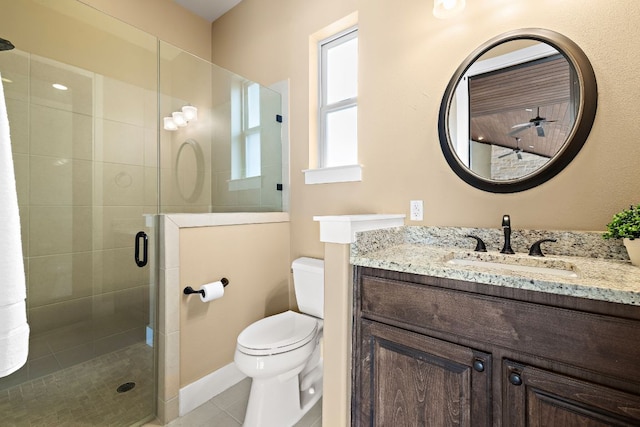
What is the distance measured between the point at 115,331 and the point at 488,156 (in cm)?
241

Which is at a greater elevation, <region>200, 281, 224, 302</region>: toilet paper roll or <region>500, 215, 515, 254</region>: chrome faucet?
<region>500, 215, 515, 254</region>: chrome faucet

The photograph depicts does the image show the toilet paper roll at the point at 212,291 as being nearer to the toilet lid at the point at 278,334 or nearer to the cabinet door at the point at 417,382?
the toilet lid at the point at 278,334

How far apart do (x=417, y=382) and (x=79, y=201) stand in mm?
2087

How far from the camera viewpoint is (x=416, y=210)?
1576mm

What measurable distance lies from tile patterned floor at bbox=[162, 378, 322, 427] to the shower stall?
0.76ft

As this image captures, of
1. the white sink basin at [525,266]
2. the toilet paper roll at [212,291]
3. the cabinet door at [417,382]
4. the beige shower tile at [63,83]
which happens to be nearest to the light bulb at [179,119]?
the beige shower tile at [63,83]

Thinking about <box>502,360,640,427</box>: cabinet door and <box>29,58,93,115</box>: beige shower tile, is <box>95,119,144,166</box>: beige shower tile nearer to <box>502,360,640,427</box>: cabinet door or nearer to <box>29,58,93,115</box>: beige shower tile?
<box>29,58,93,115</box>: beige shower tile

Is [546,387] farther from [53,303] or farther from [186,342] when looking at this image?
[53,303]

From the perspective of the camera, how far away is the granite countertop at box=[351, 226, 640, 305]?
740 mm

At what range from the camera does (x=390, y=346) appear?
40.8 inches

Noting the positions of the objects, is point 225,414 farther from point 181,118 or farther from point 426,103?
point 426,103

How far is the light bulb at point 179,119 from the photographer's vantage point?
6.27 ft

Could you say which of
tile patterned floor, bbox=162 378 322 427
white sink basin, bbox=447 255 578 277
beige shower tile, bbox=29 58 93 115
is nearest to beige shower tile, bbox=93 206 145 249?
beige shower tile, bbox=29 58 93 115

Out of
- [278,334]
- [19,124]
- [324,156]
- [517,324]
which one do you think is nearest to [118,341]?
[278,334]
